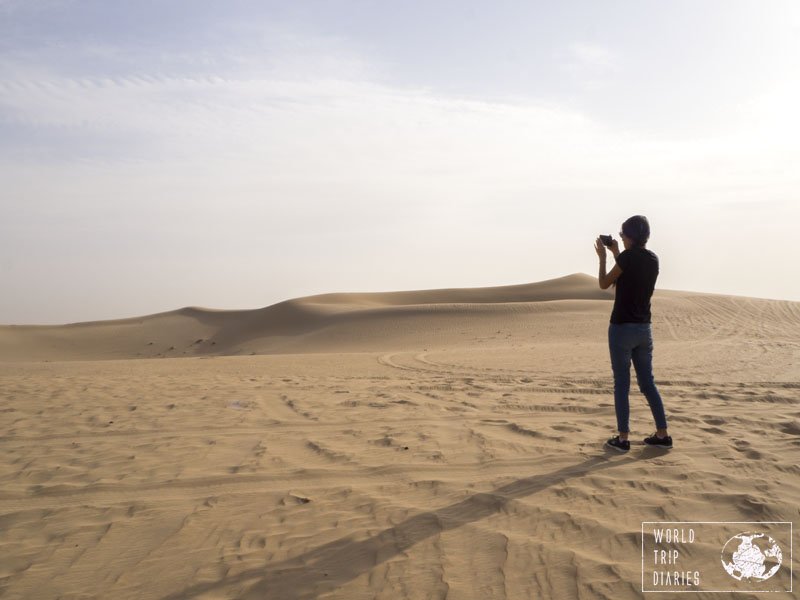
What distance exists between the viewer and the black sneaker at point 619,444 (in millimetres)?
5096

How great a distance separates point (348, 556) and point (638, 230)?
3513 millimetres

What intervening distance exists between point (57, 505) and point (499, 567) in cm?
327

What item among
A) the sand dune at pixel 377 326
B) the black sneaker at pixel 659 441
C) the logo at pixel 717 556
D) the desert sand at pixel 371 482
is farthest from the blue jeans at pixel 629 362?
the sand dune at pixel 377 326

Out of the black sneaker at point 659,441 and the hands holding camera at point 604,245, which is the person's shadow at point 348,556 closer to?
the black sneaker at point 659,441

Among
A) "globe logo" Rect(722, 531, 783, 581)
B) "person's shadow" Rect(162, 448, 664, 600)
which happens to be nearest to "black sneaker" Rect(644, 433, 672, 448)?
"person's shadow" Rect(162, 448, 664, 600)

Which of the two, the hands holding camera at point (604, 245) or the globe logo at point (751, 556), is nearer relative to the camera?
the globe logo at point (751, 556)

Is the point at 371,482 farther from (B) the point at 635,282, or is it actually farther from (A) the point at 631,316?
(B) the point at 635,282

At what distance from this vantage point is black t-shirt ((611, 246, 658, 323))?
16.4 feet

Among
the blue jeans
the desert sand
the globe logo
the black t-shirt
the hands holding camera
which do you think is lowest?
the globe logo

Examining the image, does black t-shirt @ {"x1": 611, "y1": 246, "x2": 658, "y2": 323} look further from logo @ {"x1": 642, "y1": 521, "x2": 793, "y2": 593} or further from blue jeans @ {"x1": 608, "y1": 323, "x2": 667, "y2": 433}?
logo @ {"x1": 642, "y1": 521, "x2": 793, "y2": 593}

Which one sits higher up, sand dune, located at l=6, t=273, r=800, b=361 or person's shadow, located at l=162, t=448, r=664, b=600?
sand dune, located at l=6, t=273, r=800, b=361

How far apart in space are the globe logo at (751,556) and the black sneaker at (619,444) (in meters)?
1.56

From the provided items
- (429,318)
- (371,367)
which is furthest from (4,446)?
(429,318)

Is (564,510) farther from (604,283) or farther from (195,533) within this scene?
(195,533)
